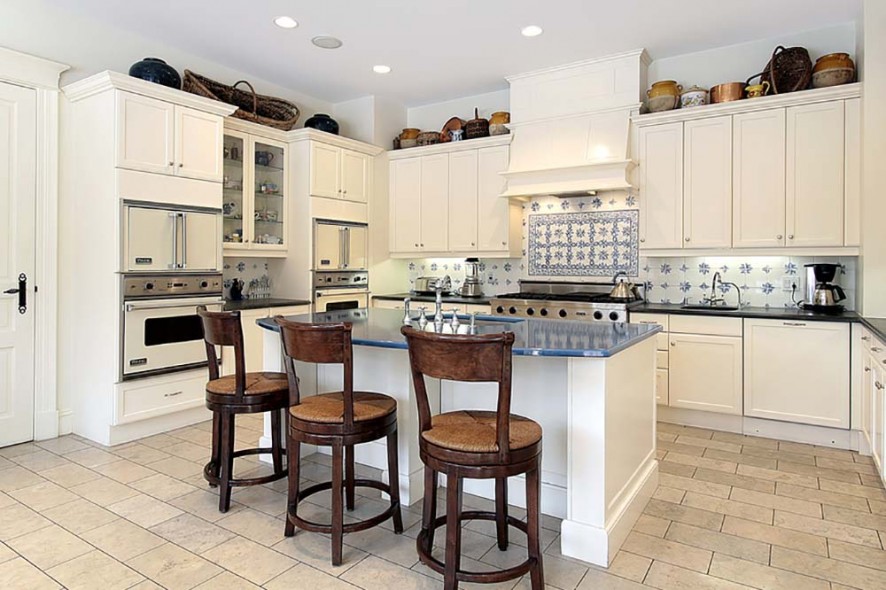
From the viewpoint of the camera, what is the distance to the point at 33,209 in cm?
376

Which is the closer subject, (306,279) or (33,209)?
(33,209)

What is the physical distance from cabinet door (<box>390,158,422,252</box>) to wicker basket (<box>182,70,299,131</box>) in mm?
1217

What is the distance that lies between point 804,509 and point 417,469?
1.95 meters

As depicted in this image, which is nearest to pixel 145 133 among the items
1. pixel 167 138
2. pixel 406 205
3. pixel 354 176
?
pixel 167 138

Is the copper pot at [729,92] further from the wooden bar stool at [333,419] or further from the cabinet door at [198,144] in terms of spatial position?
the cabinet door at [198,144]

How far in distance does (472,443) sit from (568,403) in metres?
0.57

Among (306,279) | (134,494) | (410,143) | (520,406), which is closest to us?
(520,406)

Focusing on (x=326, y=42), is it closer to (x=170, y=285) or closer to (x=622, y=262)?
(x=170, y=285)

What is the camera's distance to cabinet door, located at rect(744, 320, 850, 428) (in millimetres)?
3650

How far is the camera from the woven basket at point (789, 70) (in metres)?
4.02

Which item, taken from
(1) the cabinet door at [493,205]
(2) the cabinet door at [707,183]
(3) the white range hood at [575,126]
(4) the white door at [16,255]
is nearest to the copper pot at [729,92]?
(2) the cabinet door at [707,183]

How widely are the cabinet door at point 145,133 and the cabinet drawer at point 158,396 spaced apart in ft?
4.88

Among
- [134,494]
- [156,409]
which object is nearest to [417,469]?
[134,494]

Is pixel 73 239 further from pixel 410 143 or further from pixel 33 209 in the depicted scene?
pixel 410 143
